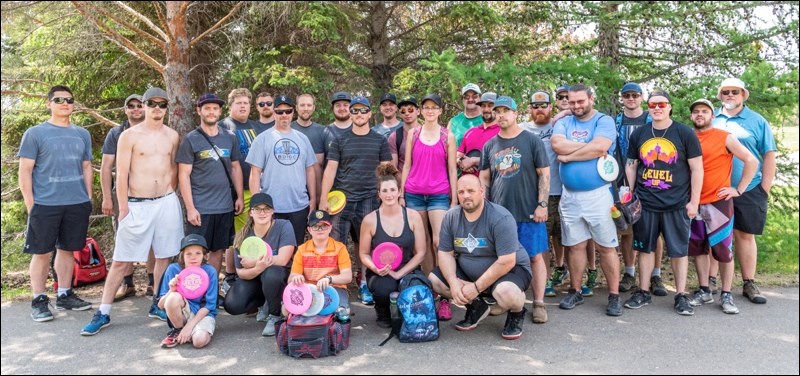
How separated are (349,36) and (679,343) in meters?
5.90

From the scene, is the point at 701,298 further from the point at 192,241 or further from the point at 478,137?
the point at 192,241

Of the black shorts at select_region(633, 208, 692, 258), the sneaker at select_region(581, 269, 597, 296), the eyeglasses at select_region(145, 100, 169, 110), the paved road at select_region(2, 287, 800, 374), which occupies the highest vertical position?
the eyeglasses at select_region(145, 100, 169, 110)

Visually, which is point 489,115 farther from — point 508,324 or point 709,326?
point 709,326

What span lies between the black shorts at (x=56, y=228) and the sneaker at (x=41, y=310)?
49cm

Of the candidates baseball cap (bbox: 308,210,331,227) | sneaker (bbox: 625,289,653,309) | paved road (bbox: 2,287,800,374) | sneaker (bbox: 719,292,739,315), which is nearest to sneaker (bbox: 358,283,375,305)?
paved road (bbox: 2,287,800,374)

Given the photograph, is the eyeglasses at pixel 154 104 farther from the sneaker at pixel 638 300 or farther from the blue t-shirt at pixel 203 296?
the sneaker at pixel 638 300

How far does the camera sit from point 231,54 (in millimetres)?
8430

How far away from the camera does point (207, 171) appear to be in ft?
18.6

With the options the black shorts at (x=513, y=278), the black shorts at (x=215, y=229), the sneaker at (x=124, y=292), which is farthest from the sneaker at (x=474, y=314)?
the sneaker at (x=124, y=292)

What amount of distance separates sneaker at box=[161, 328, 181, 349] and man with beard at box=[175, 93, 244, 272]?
3.72 ft

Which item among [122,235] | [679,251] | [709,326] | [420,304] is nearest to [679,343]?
[709,326]

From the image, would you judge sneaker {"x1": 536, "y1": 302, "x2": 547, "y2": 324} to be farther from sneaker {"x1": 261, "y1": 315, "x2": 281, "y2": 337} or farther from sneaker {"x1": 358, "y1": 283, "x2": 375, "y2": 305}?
sneaker {"x1": 261, "y1": 315, "x2": 281, "y2": 337}

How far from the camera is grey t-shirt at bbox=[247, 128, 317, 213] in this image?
5.79m

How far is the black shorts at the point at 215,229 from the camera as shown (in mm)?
5691
